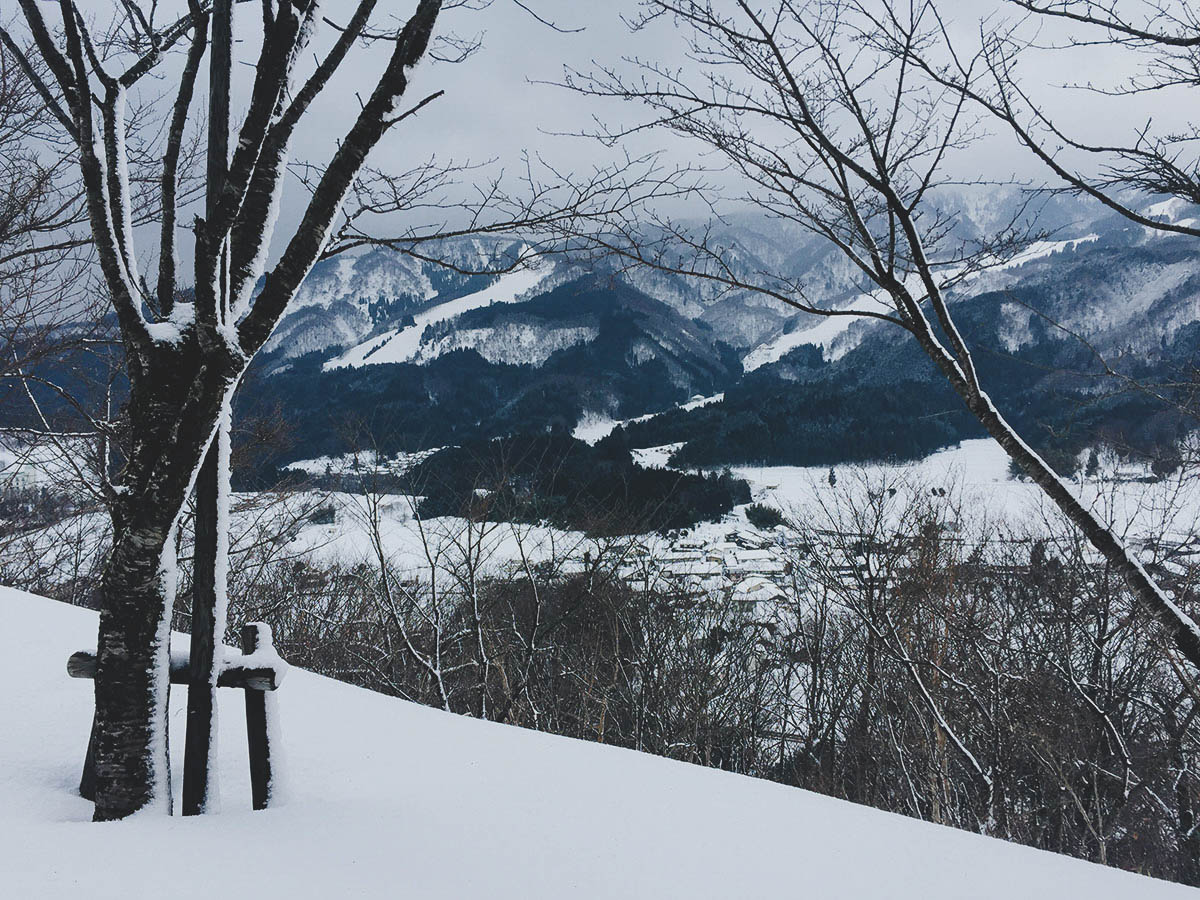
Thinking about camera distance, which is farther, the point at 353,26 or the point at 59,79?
the point at 353,26

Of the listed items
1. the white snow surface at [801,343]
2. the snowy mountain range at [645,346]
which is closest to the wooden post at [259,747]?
the snowy mountain range at [645,346]

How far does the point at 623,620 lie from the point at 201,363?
15853mm

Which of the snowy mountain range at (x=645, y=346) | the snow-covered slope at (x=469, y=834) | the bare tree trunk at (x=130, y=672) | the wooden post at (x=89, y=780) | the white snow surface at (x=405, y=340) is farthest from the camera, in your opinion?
the white snow surface at (x=405, y=340)

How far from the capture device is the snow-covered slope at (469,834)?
1.96 m

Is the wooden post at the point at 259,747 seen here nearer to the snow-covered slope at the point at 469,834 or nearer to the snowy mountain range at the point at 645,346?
the snow-covered slope at the point at 469,834

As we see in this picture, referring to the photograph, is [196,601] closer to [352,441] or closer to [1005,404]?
[352,441]

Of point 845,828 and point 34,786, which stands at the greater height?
point 34,786

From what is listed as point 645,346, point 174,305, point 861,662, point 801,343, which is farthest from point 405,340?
point 174,305

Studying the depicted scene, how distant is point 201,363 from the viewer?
2.30m

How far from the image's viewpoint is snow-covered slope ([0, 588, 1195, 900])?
1962 millimetres

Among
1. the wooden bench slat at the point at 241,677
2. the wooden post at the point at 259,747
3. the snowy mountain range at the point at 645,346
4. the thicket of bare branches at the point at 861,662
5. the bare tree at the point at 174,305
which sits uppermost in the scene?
the snowy mountain range at the point at 645,346

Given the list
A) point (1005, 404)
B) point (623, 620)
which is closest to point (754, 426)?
point (1005, 404)

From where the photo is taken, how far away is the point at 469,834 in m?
2.41

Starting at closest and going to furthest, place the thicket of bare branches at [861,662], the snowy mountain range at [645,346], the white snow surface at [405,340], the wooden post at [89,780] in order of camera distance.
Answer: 1. the wooden post at [89,780]
2. the thicket of bare branches at [861,662]
3. the snowy mountain range at [645,346]
4. the white snow surface at [405,340]
